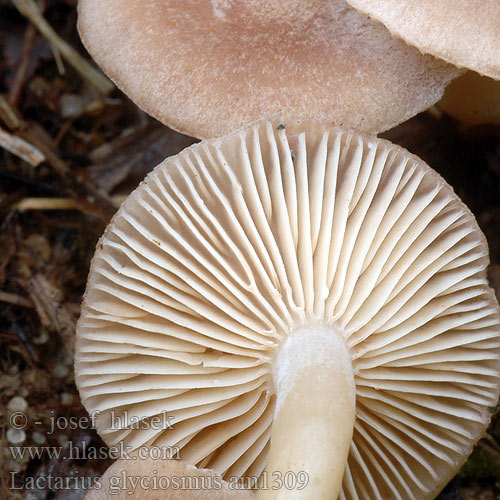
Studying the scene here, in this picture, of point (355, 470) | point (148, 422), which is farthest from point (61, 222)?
point (355, 470)

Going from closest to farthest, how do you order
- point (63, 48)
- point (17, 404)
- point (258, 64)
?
1. point (258, 64)
2. point (17, 404)
3. point (63, 48)

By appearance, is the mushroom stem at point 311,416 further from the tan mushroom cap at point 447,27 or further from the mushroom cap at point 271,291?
the tan mushroom cap at point 447,27

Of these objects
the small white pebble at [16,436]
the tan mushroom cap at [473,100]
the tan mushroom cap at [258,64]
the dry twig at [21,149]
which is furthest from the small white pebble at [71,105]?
the tan mushroom cap at [473,100]

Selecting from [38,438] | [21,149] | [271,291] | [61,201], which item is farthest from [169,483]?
[21,149]

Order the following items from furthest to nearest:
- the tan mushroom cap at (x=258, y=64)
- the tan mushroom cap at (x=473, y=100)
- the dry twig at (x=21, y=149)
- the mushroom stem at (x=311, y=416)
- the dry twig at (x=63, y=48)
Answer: the dry twig at (x=63, y=48)
the dry twig at (x=21, y=149)
the tan mushroom cap at (x=473, y=100)
the tan mushroom cap at (x=258, y=64)
the mushroom stem at (x=311, y=416)

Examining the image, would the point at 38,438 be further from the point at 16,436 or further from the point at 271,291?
the point at 271,291

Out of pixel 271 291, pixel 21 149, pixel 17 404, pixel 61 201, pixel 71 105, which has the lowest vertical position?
pixel 17 404
